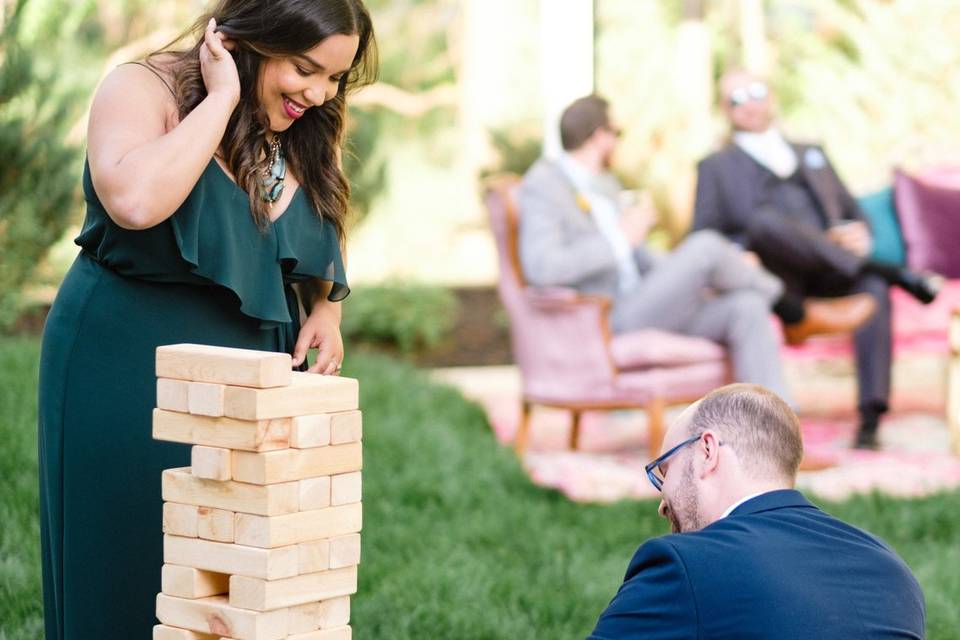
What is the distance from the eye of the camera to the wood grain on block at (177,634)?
2.04 m

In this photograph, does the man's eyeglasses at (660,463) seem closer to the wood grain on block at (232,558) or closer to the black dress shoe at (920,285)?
the wood grain on block at (232,558)

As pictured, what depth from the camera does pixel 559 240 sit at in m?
6.04

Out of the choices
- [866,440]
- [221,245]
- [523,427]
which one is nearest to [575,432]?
[523,427]

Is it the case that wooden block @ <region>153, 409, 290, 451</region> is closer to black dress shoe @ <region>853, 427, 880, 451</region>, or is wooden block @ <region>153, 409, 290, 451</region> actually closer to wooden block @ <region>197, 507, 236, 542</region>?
wooden block @ <region>197, 507, 236, 542</region>

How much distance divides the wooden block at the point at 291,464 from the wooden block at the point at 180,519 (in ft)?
0.39

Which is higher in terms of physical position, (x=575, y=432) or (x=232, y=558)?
(x=232, y=558)

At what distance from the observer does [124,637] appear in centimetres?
221

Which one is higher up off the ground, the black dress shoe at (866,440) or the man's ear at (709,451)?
the man's ear at (709,451)

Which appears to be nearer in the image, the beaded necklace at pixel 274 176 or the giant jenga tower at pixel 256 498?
the giant jenga tower at pixel 256 498

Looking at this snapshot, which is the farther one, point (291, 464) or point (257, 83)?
point (257, 83)

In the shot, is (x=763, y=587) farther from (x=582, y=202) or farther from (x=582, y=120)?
(x=582, y=120)

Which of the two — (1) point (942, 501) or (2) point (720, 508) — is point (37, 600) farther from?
(1) point (942, 501)

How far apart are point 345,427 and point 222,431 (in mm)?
184

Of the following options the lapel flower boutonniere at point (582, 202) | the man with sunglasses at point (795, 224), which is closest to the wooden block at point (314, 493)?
the lapel flower boutonniere at point (582, 202)
